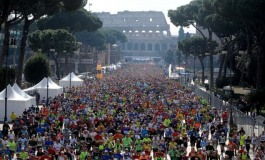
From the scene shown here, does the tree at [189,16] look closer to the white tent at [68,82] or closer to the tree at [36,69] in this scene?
the white tent at [68,82]

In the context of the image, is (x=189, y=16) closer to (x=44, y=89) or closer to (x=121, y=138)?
(x=44, y=89)

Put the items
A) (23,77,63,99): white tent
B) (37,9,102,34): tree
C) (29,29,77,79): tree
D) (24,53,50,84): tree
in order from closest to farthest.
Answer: (23,77,63,99): white tent → (24,53,50,84): tree → (29,29,77,79): tree → (37,9,102,34): tree

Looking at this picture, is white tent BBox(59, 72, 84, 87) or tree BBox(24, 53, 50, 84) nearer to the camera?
tree BBox(24, 53, 50, 84)

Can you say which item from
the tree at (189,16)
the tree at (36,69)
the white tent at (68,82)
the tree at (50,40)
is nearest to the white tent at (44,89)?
the tree at (36,69)

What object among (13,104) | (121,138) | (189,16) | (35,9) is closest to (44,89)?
(35,9)

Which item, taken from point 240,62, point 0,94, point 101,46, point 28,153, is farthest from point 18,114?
point 101,46

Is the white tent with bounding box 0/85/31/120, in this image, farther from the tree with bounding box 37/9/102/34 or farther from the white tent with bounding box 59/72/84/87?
the tree with bounding box 37/9/102/34

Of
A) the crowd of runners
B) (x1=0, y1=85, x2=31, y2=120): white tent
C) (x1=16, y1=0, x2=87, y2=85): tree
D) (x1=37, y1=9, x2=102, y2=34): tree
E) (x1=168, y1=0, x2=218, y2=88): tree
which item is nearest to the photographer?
the crowd of runners

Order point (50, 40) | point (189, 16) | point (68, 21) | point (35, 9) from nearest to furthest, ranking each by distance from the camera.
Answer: point (35, 9), point (50, 40), point (189, 16), point (68, 21)

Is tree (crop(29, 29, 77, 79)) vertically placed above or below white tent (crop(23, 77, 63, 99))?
above

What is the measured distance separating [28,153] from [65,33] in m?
65.1

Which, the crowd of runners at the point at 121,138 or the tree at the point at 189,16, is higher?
the tree at the point at 189,16

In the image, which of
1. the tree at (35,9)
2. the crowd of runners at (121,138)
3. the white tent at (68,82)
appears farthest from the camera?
the white tent at (68,82)

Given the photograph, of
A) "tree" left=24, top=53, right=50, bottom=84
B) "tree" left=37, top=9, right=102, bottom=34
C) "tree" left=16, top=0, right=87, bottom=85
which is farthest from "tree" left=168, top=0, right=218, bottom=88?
"tree" left=16, top=0, right=87, bottom=85
